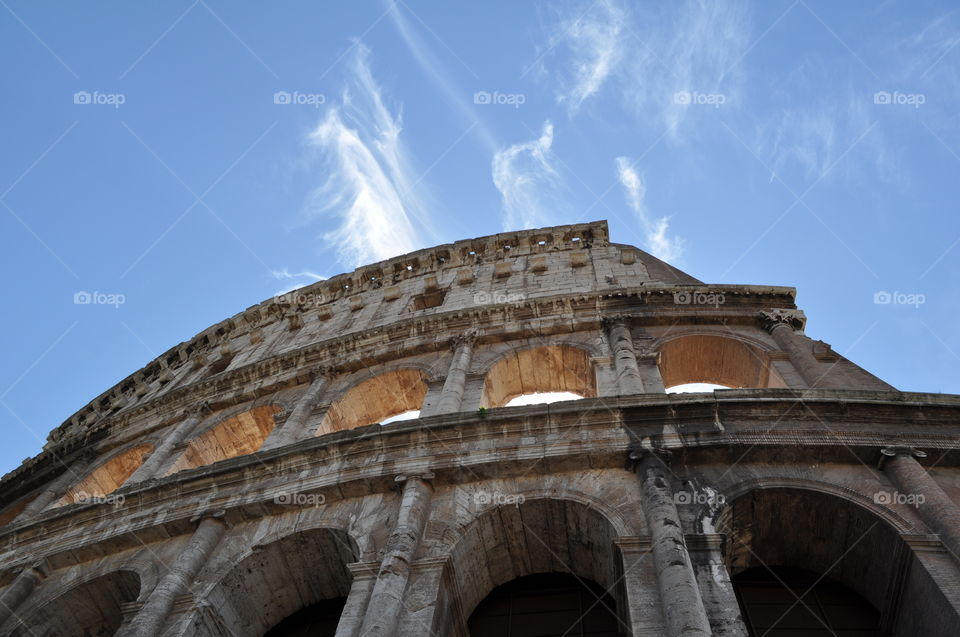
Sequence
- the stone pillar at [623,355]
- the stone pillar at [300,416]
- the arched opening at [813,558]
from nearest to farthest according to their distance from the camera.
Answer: the arched opening at [813,558] < the stone pillar at [623,355] < the stone pillar at [300,416]

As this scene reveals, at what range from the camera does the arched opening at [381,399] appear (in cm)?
1633

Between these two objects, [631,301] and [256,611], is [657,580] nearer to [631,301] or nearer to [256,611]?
[256,611]

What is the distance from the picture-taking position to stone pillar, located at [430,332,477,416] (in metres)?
13.6

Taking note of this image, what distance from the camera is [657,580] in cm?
871

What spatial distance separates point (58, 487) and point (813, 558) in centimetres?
1640

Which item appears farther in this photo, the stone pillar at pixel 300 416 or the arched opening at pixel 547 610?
the stone pillar at pixel 300 416

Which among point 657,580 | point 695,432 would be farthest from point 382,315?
point 657,580

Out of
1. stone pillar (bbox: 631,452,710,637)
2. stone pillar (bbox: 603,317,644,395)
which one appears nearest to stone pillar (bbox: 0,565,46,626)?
stone pillar (bbox: 631,452,710,637)

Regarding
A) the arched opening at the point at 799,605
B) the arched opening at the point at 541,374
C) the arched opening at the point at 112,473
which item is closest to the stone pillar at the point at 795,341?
the arched opening at the point at 541,374

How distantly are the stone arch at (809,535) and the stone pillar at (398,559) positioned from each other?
3941mm

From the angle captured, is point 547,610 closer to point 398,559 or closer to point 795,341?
point 398,559

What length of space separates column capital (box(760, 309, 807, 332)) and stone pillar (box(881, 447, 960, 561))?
5.64m

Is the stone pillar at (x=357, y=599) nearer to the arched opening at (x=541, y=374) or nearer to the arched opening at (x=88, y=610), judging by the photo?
the arched opening at (x=88, y=610)

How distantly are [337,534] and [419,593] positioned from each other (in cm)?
206
